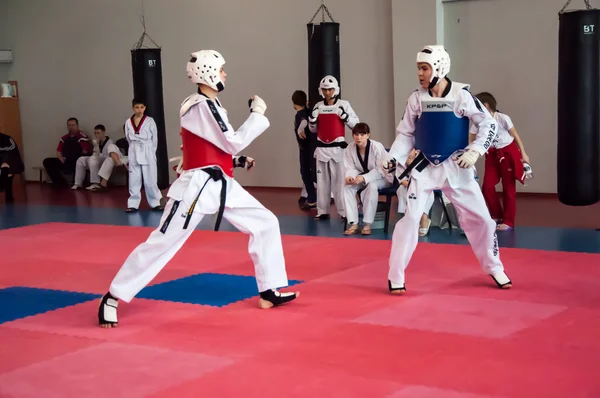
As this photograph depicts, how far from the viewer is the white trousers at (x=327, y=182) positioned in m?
8.72

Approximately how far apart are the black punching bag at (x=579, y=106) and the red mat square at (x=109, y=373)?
435cm

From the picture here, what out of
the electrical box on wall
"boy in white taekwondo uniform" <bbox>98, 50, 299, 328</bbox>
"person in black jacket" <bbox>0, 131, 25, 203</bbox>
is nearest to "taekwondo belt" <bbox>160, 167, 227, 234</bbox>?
"boy in white taekwondo uniform" <bbox>98, 50, 299, 328</bbox>

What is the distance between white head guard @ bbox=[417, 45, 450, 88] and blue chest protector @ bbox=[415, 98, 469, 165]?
0.46ft

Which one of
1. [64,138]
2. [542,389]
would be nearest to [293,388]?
[542,389]

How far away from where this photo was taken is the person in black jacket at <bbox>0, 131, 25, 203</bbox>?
40.0 ft

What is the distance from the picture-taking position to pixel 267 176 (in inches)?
484

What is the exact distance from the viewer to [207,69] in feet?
15.1

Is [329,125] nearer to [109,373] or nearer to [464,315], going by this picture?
[464,315]


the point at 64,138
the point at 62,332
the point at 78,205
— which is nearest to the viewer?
the point at 62,332

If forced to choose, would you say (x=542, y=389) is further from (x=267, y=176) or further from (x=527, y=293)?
(x=267, y=176)

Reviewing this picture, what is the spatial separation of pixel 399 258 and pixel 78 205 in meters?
7.28

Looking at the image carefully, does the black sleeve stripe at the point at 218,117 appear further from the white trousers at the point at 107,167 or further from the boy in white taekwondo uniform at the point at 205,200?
the white trousers at the point at 107,167

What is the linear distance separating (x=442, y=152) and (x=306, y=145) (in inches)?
190

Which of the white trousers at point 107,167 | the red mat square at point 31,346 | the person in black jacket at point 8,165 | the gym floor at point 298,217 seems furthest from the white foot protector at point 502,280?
the white trousers at point 107,167
